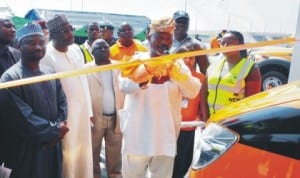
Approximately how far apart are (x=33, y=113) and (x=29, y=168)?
0.41m

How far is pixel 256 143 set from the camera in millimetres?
1958

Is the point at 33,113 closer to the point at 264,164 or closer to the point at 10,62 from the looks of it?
the point at 10,62

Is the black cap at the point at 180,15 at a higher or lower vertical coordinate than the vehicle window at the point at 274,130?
higher

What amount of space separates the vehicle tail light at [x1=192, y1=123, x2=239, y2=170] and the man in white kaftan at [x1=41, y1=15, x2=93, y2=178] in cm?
172

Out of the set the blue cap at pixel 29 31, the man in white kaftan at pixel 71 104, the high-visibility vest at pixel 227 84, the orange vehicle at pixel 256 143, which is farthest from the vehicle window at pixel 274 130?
the man in white kaftan at pixel 71 104

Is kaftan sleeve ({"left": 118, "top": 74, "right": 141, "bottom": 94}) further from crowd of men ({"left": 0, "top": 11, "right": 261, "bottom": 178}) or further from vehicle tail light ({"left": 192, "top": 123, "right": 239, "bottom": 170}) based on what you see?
vehicle tail light ({"left": 192, "top": 123, "right": 239, "bottom": 170})

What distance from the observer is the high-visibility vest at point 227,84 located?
11.9 feet

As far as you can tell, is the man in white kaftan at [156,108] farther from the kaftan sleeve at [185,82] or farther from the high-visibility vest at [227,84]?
the high-visibility vest at [227,84]

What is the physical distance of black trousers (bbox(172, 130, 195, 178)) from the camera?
12.2 feet

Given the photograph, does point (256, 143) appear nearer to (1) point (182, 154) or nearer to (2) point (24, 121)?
(2) point (24, 121)

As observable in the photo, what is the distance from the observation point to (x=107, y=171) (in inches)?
181

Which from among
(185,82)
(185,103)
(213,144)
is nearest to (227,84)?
(185,103)

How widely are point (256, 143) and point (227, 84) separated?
1765mm

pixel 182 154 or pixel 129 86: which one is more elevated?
pixel 129 86
